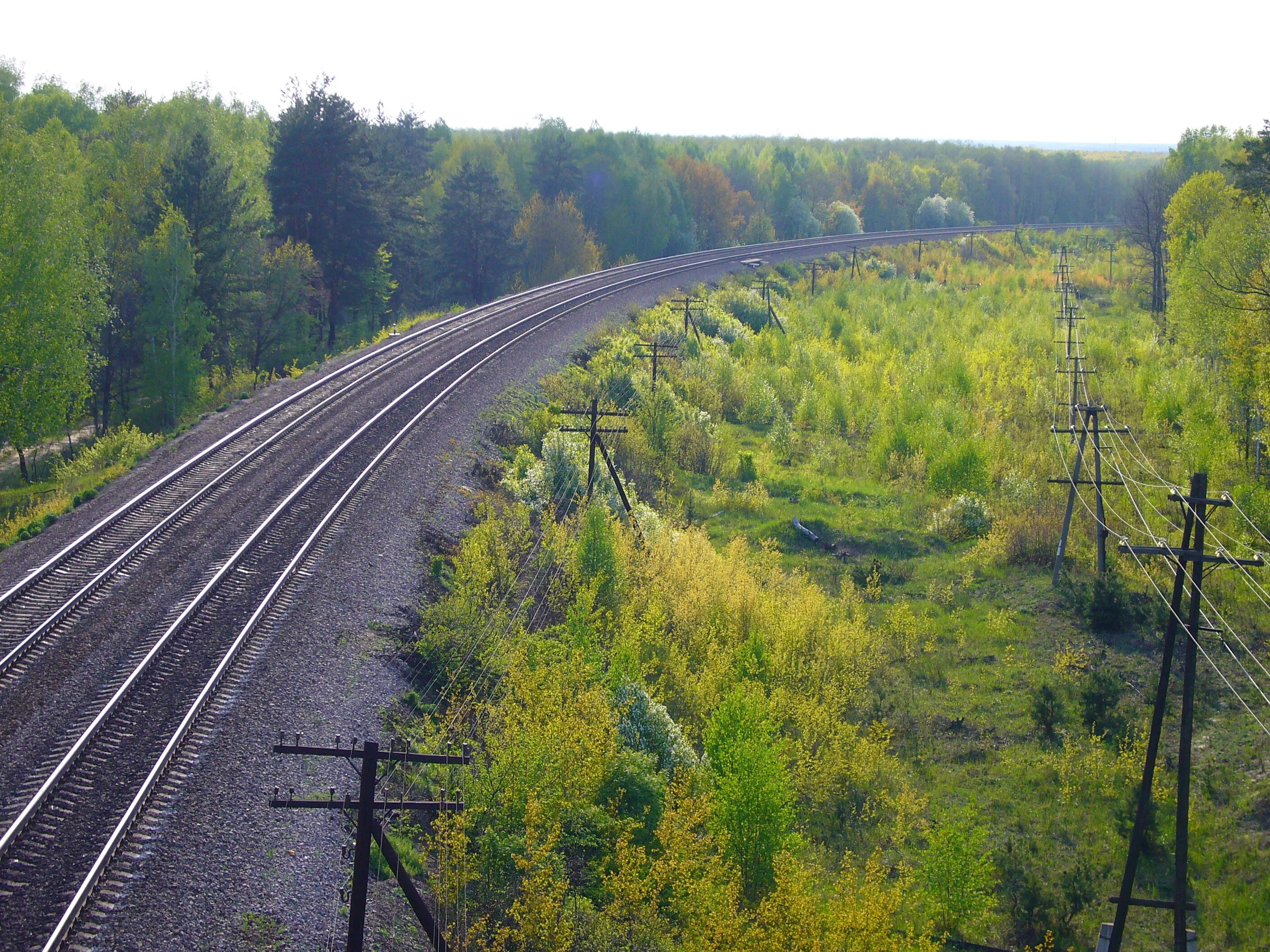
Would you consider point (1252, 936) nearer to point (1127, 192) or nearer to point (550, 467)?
point (550, 467)

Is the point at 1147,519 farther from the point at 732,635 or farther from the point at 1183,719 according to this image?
the point at 1183,719

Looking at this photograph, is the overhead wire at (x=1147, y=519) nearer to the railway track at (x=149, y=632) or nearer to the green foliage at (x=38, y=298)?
the railway track at (x=149, y=632)

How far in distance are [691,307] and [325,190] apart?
18.0m

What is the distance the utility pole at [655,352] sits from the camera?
113 ft

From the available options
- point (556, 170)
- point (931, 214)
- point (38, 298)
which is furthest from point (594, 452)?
point (931, 214)

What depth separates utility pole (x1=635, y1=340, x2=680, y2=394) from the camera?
1356 inches

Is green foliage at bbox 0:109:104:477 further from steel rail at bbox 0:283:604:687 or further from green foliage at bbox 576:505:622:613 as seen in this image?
green foliage at bbox 576:505:622:613

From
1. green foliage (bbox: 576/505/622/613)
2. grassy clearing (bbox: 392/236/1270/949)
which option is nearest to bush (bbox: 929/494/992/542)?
grassy clearing (bbox: 392/236/1270/949)

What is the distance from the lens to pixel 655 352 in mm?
33250

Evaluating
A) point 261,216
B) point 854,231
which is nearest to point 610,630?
point 261,216

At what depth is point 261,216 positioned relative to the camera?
146ft

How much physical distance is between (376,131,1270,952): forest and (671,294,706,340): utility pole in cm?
409

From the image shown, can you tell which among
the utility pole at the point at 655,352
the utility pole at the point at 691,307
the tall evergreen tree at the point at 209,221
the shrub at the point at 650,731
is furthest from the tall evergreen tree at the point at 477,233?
the shrub at the point at 650,731

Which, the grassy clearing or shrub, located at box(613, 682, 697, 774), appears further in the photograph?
shrub, located at box(613, 682, 697, 774)
